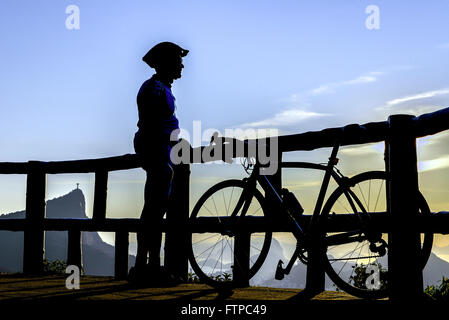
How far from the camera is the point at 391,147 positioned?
4.00 metres

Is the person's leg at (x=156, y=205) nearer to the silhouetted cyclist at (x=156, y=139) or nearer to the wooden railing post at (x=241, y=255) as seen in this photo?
the silhouetted cyclist at (x=156, y=139)

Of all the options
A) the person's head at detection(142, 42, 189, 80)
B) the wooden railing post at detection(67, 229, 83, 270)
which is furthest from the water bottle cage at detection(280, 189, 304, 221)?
the wooden railing post at detection(67, 229, 83, 270)

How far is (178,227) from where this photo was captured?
6.29m

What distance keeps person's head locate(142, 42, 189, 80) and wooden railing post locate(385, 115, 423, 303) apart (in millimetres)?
2439

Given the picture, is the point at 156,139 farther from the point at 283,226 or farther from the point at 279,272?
the point at 279,272

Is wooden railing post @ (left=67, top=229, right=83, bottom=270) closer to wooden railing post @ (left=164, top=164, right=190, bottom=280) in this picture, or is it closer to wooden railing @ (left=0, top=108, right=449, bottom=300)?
wooden railing @ (left=0, top=108, right=449, bottom=300)

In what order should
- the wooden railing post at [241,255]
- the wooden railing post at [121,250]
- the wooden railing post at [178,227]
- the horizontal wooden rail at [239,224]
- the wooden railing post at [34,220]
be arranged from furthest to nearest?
the wooden railing post at [34,220]
the wooden railing post at [121,250]
the wooden railing post at [178,227]
the wooden railing post at [241,255]
the horizontal wooden rail at [239,224]

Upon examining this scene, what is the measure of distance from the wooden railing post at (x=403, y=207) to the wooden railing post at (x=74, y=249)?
4981mm

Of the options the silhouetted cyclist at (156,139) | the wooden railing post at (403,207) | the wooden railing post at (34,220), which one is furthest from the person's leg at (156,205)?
the wooden railing post at (34,220)

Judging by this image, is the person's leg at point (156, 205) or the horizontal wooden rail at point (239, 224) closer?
the horizontal wooden rail at point (239, 224)

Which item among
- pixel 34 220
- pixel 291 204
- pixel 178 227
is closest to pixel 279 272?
pixel 291 204

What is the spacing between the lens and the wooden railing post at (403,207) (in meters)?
3.87

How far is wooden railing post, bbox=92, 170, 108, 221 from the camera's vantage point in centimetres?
766
